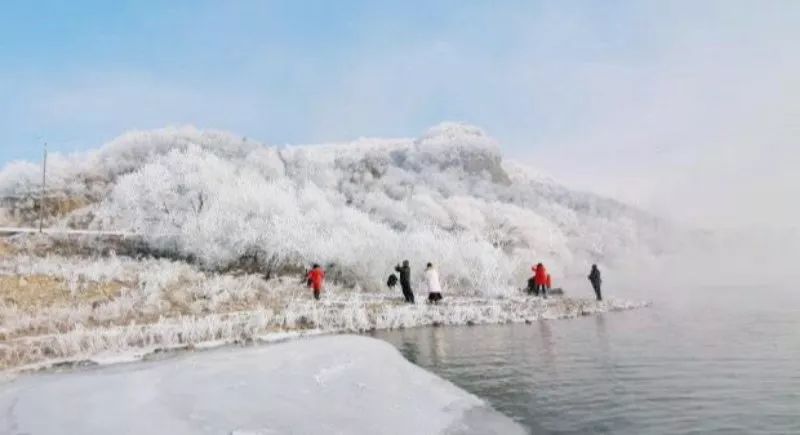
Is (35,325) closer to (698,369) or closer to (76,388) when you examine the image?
(76,388)

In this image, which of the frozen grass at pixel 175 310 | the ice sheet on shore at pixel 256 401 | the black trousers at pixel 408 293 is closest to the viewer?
the ice sheet on shore at pixel 256 401

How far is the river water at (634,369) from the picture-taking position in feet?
27.7

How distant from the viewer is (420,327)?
2200 centimetres

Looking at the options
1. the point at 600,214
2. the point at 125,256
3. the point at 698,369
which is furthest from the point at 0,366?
the point at 600,214

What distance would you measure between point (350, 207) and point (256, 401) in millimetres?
41065

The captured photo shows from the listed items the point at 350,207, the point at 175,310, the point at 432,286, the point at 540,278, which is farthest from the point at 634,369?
the point at 350,207

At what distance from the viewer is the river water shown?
8.43 m

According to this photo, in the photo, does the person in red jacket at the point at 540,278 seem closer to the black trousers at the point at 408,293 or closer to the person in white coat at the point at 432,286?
the person in white coat at the point at 432,286

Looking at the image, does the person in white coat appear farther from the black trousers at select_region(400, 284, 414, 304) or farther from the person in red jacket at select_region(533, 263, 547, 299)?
the person in red jacket at select_region(533, 263, 547, 299)

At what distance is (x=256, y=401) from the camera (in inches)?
336

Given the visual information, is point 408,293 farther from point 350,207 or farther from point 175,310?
point 350,207

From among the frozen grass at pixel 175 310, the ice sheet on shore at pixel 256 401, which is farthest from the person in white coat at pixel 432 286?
the ice sheet on shore at pixel 256 401

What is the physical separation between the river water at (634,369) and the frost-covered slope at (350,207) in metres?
13.8

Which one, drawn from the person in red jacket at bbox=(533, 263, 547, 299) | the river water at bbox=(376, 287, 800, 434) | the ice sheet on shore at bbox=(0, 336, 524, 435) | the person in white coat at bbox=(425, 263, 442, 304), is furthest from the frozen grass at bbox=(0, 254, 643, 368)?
the ice sheet on shore at bbox=(0, 336, 524, 435)
